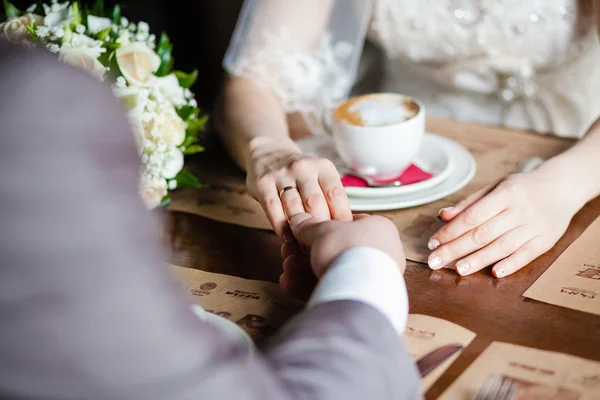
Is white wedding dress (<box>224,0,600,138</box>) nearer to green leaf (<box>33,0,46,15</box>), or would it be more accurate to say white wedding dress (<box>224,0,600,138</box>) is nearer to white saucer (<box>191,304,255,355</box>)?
green leaf (<box>33,0,46,15</box>)

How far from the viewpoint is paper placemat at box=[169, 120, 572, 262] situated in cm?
89

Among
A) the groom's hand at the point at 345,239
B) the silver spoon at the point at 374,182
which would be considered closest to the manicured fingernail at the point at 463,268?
the groom's hand at the point at 345,239

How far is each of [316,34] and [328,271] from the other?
2.70ft

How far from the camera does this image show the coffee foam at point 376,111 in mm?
953

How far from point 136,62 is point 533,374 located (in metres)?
0.60

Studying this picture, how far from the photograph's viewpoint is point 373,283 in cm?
59

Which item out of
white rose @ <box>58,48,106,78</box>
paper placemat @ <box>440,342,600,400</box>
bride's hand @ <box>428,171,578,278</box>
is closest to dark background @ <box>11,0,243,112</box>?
white rose @ <box>58,48,106,78</box>

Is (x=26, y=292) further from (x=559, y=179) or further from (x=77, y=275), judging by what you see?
(x=559, y=179)

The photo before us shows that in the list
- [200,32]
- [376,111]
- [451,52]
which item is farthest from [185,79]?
[200,32]

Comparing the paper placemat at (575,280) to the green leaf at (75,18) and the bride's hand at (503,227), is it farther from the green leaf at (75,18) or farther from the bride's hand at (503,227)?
the green leaf at (75,18)

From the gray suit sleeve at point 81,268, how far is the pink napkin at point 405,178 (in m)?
0.54

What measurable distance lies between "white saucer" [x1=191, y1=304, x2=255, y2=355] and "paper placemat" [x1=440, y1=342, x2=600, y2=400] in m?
0.17

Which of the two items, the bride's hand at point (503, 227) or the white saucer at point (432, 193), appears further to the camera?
the white saucer at point (432, 193)

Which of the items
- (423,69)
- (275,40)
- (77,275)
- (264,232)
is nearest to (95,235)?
(77,275)
